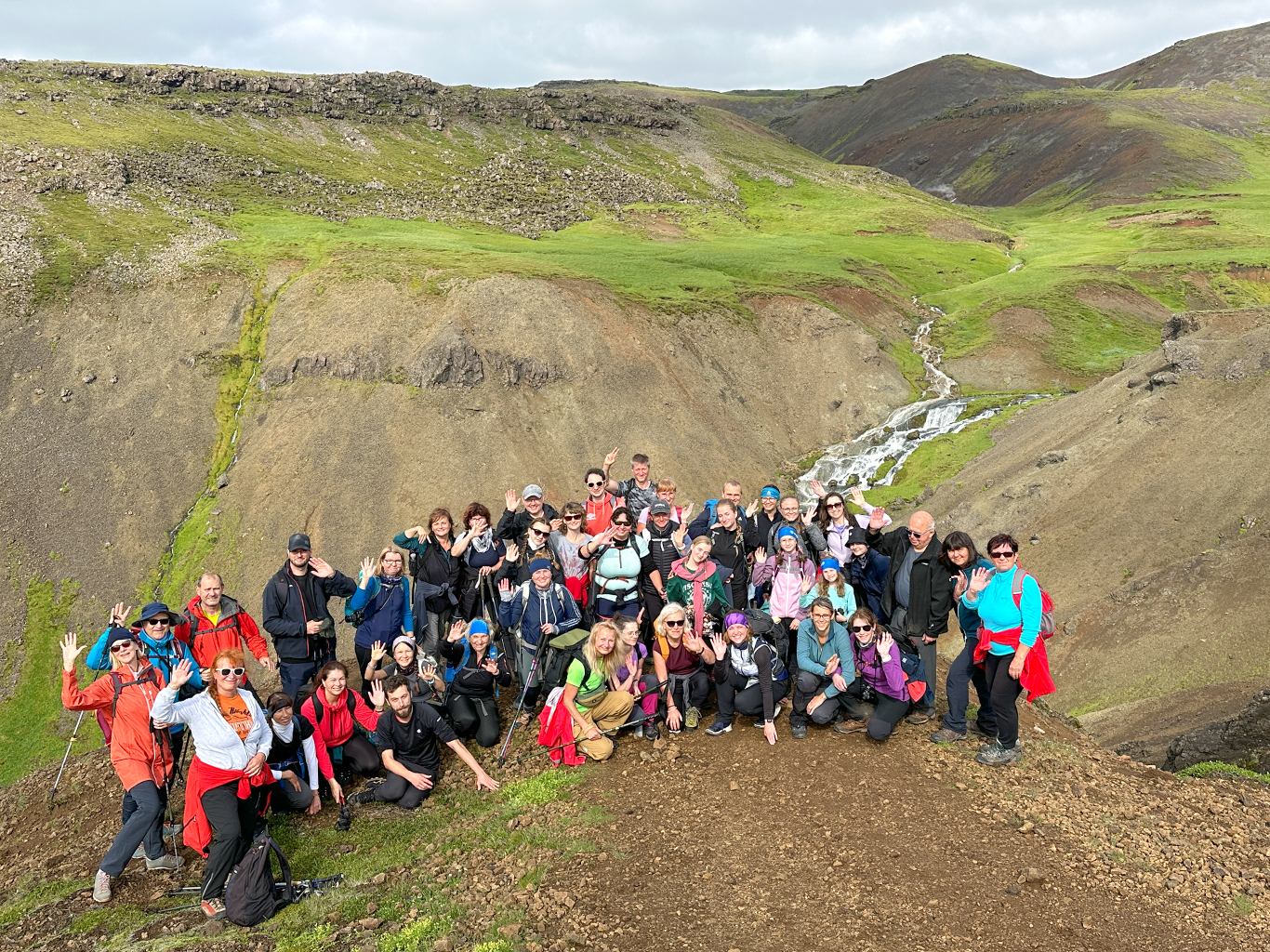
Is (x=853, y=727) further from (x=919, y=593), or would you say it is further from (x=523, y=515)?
(x=523, y=515)

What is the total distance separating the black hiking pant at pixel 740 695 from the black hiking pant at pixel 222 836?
263 inches

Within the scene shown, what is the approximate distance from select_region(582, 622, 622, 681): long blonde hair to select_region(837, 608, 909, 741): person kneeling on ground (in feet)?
11.4

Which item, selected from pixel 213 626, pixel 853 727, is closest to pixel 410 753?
pixel 213 626

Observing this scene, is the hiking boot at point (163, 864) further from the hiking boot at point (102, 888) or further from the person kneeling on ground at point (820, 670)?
the person kneeling on ground at point (820, 670)

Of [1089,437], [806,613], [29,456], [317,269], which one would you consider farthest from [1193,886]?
[317,269]

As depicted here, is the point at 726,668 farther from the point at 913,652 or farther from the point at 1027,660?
the point at 1027,660

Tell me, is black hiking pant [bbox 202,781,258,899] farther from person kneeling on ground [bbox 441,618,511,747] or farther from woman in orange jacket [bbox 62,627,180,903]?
person kneeling on ground [bbox 441,618,511,747]

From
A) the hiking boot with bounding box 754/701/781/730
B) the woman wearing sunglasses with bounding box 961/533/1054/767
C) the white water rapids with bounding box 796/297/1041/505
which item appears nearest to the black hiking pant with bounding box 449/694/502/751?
the hiking boot with bounding box 754/701/781/730

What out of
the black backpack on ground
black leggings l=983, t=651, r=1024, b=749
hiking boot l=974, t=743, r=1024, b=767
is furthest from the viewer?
hiking boot l=974, t=743, r=1024, b=767

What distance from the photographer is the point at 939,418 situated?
40625 mm

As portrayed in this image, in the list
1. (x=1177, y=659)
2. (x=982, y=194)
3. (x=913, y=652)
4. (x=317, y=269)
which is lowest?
(x=1177, y=659)

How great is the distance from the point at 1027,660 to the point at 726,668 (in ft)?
13.7

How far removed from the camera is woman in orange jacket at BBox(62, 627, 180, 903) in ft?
33.1

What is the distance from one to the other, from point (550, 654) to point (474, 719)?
167 centimetres
